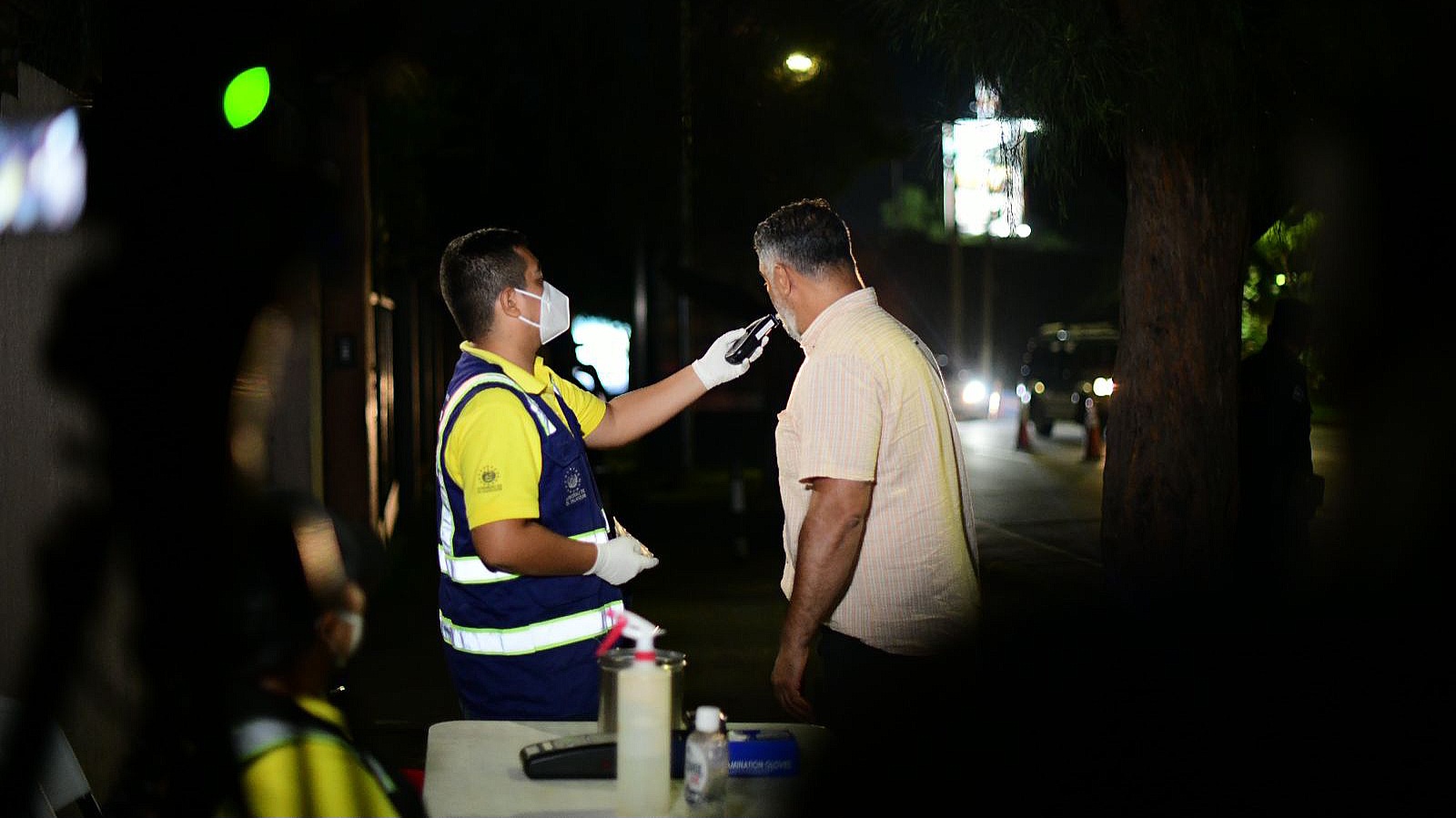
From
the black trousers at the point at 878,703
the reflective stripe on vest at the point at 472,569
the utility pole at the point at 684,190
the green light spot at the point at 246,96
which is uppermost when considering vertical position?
the utility pole at the point at 684,190

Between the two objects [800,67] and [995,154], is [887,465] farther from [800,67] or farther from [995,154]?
[800,67]

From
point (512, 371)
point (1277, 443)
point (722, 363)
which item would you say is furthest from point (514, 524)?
point (1277, 443)

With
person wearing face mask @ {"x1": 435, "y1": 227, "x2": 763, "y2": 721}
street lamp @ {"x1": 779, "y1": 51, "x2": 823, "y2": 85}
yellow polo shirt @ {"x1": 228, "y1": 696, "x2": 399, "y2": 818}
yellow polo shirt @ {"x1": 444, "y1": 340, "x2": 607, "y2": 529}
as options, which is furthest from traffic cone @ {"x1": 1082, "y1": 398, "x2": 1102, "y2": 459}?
yellow polo shirt @ {"x1": 228, "y1": 696, "x2": 399, "y2": 818}

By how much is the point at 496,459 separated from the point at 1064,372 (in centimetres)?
2323

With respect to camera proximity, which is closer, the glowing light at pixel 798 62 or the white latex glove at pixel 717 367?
the white latex glove at pixel 717 367

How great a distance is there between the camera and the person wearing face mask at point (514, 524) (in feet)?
10.3

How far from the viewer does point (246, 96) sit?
130 inches

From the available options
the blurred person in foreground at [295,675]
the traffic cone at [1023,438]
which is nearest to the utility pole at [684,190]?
the traffic cone at [1023,438]

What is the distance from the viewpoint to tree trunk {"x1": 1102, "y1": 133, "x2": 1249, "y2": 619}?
16.5ft

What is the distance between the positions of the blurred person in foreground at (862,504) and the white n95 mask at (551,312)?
2.03 ft

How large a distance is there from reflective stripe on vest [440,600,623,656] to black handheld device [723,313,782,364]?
3.15ft

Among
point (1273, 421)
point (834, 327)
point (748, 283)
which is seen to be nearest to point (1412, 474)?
point (1273, 421)

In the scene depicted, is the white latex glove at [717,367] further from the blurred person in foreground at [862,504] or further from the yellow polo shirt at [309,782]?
the yellow polo shirt at [309,782]

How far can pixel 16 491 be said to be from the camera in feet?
12.2
